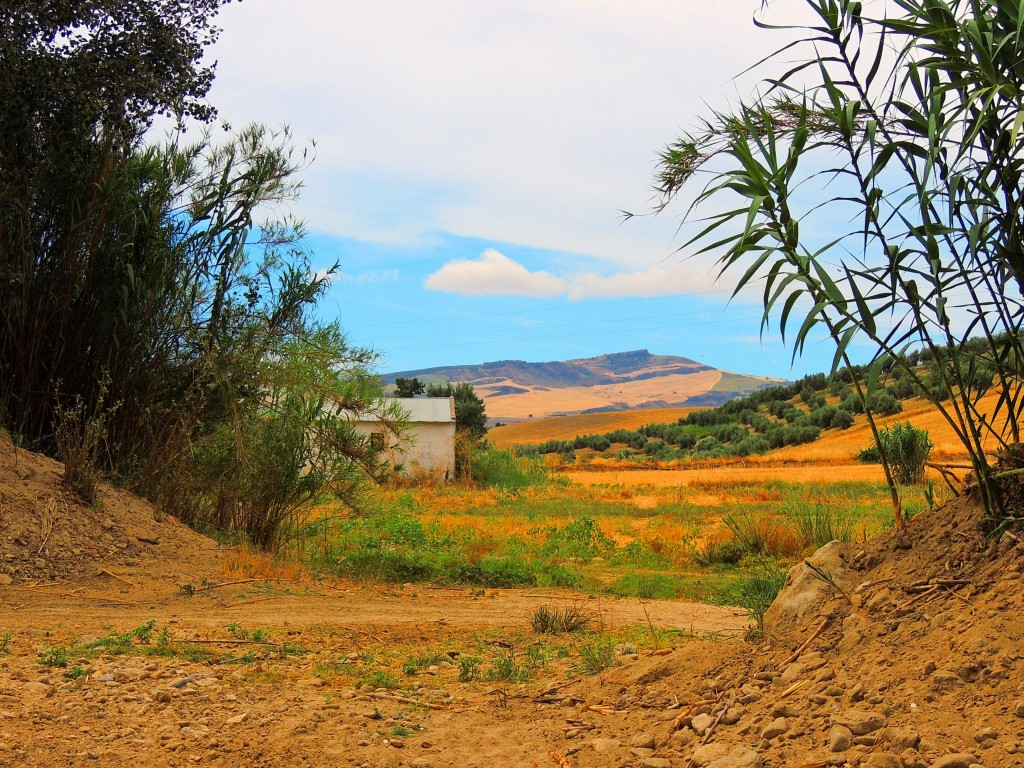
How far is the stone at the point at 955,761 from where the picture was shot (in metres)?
3.38

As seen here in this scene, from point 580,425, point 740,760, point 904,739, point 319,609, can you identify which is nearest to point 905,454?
point 319,609

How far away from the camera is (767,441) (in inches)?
2103

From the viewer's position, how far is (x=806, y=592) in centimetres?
513

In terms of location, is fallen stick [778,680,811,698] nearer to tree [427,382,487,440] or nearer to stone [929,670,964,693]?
stone [929,670,964,693]

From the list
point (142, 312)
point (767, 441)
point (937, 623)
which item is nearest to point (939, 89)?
point (937, 623)

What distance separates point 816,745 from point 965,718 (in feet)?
1.90

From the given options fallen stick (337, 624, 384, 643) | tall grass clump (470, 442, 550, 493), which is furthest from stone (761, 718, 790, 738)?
tall grass clump (470, 442, 550, 493)

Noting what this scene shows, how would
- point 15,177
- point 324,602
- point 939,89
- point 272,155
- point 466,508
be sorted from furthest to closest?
point 466,508 → point 272,155 → point 15,177 → point 324,602 → point 939,89

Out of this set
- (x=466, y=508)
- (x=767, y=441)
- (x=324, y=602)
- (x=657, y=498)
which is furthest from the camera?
(x=767, y=441)

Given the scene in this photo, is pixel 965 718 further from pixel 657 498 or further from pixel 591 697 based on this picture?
pixel 657 498

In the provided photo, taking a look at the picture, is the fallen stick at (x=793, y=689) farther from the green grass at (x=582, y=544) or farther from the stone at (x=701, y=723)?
the green grass at (x=582, y=544)

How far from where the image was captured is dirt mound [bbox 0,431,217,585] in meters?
9.41

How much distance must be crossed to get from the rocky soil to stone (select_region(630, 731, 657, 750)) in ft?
0.03

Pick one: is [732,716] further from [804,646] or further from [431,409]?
A: [431,409]
